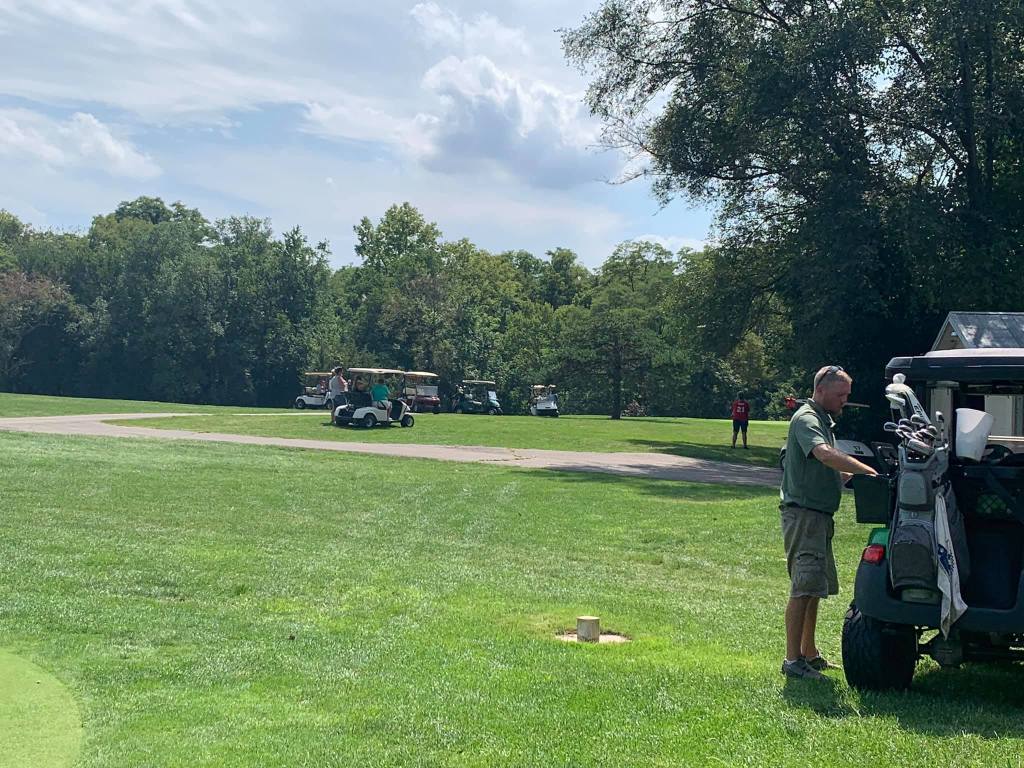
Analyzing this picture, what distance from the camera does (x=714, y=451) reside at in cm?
3222

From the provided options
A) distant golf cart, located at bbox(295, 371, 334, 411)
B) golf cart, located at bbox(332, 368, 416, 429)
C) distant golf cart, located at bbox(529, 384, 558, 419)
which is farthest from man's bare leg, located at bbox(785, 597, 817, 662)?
distant golf cart, located at bbox(529, 384, 558, 419)

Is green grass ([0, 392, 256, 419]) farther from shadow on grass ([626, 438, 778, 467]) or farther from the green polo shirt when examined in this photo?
the green polo shirt

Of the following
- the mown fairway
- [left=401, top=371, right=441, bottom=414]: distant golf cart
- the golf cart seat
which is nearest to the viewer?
the mown fairway

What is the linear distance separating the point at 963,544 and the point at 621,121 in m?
25.7

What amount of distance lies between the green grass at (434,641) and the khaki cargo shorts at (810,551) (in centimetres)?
53

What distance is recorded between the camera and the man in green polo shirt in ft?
20.3

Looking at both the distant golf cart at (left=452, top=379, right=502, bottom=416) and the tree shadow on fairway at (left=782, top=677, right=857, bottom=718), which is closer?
the tree shadow on fairway at (left=782, top=677, right=857, bottom=718)

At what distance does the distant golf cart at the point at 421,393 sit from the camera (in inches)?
2163

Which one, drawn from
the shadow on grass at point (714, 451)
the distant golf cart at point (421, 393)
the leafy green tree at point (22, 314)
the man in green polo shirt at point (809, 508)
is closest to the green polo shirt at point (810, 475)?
the man in green polo shirt at point (809, 508)

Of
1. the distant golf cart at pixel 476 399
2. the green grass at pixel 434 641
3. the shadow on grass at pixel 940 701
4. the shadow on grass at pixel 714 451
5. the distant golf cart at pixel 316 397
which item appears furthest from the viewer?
the distant golf cart at pixel 476 399

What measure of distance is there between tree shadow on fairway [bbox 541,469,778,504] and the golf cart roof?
487 inches

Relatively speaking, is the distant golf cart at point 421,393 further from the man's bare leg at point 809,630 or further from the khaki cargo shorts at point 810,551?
the khaki cargo shorts at point 810,551

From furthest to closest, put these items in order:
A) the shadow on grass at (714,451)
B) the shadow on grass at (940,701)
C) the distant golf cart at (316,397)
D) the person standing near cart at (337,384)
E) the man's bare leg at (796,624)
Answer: the distant golf cart at (316,397), the person standing near cart at (337,384), the shadow on grass at (714,451), the man's bare leg at (796,624), the shadow on grass at (940,701)

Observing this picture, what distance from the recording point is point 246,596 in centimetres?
→ 890
